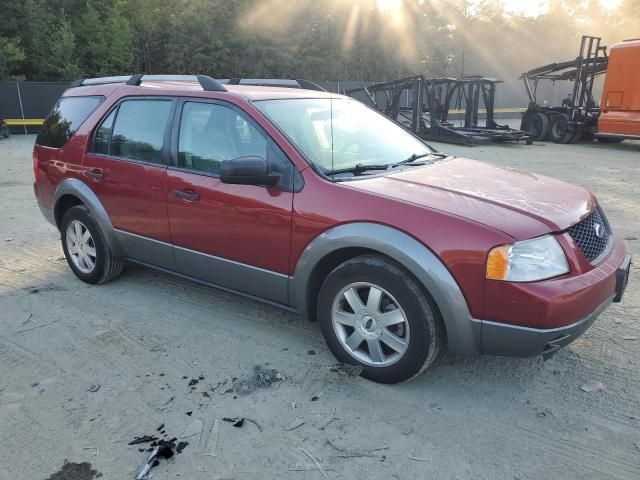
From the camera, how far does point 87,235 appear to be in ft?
15.1

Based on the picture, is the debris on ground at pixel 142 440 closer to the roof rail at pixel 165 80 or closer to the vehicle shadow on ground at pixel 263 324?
the vehicle shadow on ground at pixel 263 324

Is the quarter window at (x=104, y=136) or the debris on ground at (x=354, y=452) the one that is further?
the quarter window at (x=104, y=136)

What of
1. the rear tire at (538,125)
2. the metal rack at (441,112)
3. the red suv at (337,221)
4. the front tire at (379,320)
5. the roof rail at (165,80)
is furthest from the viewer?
the rear tire at (538,125)

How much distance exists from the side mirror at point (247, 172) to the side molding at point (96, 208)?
1642 mm

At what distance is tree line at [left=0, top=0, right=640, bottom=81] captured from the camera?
24578 mm

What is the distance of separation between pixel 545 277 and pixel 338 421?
1.30m

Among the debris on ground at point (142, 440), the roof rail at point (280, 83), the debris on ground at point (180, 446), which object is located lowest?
the debris on ground at point (180, 446)

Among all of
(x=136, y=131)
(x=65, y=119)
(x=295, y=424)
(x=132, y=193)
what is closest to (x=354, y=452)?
(x=295, y=424)

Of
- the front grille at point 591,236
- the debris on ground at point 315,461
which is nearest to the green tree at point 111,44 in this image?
the front grille at point 591,236

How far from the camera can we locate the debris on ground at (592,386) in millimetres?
3049

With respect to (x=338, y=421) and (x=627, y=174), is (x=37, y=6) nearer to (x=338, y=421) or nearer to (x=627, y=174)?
(x=627, y=174)

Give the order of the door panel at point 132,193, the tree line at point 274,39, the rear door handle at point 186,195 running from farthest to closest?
the tree line at point 274,39
the door panel at point 132,193
the rear door handle at point 186,195

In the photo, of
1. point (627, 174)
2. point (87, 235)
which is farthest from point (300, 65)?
point (87, 235)

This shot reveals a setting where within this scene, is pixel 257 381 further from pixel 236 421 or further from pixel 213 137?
pixel 213 137
